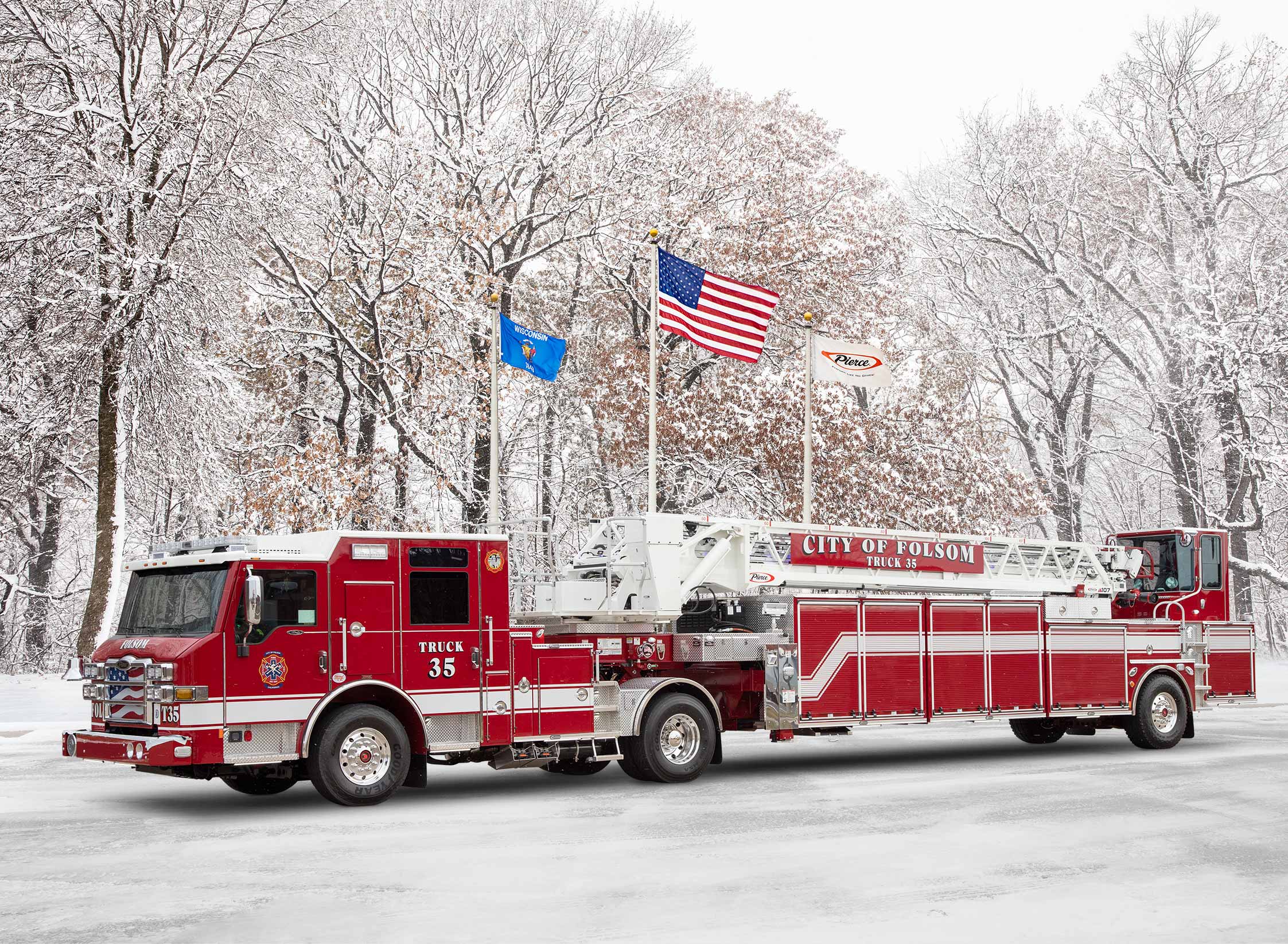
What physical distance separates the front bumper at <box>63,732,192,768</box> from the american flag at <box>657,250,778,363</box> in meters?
11.1

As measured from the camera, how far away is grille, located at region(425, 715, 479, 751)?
13023mm

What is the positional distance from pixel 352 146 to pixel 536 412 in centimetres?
758

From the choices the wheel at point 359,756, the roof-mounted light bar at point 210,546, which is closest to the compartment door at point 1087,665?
the wheel at point 359,756

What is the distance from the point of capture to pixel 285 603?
12.4 metres

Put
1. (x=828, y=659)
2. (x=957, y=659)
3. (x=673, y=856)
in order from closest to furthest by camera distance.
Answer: (x=673, y=856) → (x=828, y=659) → (x=957, y=659)

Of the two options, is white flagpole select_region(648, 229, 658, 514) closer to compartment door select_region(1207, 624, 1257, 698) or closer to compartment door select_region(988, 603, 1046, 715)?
compartment door select_region(988, 603, 1046, 715)

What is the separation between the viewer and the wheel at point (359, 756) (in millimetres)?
12367

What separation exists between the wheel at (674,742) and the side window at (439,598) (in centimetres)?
249

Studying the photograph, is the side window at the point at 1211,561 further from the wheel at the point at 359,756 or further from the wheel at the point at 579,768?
the wheel at the point at 359,756

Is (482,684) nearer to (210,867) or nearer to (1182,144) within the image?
(210,867)

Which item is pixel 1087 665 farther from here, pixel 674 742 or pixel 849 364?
pixel 849 364

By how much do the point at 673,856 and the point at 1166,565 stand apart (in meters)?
13.1

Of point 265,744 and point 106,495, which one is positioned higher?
point 106,495

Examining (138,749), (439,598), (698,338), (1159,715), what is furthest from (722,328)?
(138,749)
